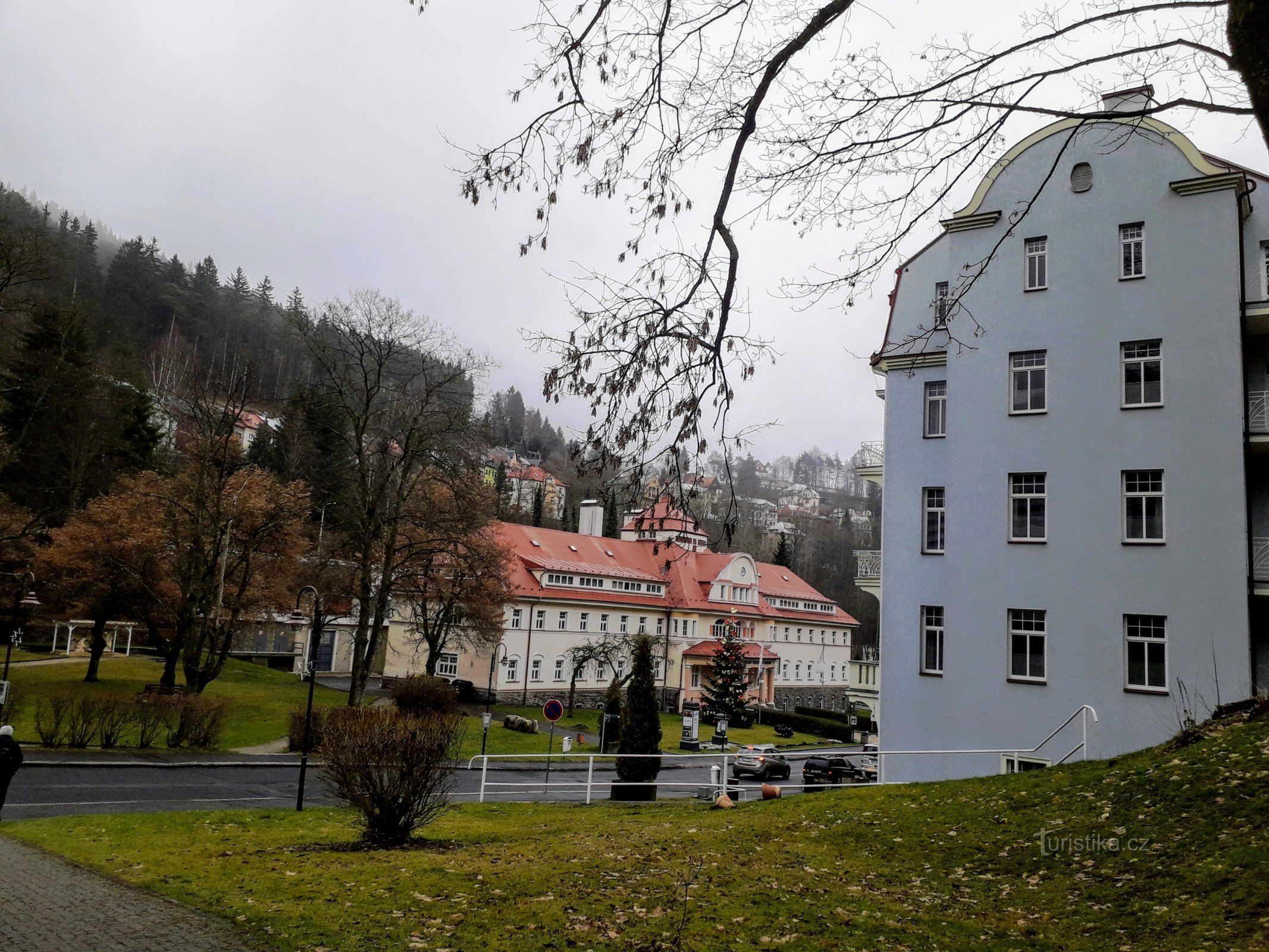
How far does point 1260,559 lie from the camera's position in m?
17.1

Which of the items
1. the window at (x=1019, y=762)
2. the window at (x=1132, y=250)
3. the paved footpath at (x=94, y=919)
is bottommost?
the paved footpath at (x=94, y=919)

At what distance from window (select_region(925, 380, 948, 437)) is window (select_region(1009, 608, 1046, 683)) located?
4802 mm

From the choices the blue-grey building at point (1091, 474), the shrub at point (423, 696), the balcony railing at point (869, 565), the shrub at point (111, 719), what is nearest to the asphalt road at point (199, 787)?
the shrub at point (111, 719)

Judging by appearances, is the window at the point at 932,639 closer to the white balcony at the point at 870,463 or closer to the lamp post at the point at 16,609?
the white balcony at the point at 870,463

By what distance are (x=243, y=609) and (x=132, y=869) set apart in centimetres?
2596

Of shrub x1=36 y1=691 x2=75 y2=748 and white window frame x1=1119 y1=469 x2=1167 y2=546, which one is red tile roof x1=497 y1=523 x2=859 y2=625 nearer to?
shrub x1=36 y1=691 x2=75 y2=748

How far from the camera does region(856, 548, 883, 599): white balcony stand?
21953 mm

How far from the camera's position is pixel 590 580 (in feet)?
175

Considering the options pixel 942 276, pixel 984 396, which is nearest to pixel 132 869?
pixel 984 396

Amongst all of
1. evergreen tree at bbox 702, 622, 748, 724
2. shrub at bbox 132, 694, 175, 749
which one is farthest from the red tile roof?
shrub at bbox 132, 694, 175, 749

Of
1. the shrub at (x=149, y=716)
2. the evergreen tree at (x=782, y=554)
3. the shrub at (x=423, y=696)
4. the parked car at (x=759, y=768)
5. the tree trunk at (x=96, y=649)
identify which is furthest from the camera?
the evergreen tree at (x=782, y=554)

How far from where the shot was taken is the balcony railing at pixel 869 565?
22188 mm

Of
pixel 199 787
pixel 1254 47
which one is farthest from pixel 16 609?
pixel 1254 47

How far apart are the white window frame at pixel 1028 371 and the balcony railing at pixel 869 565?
17.0 feet
